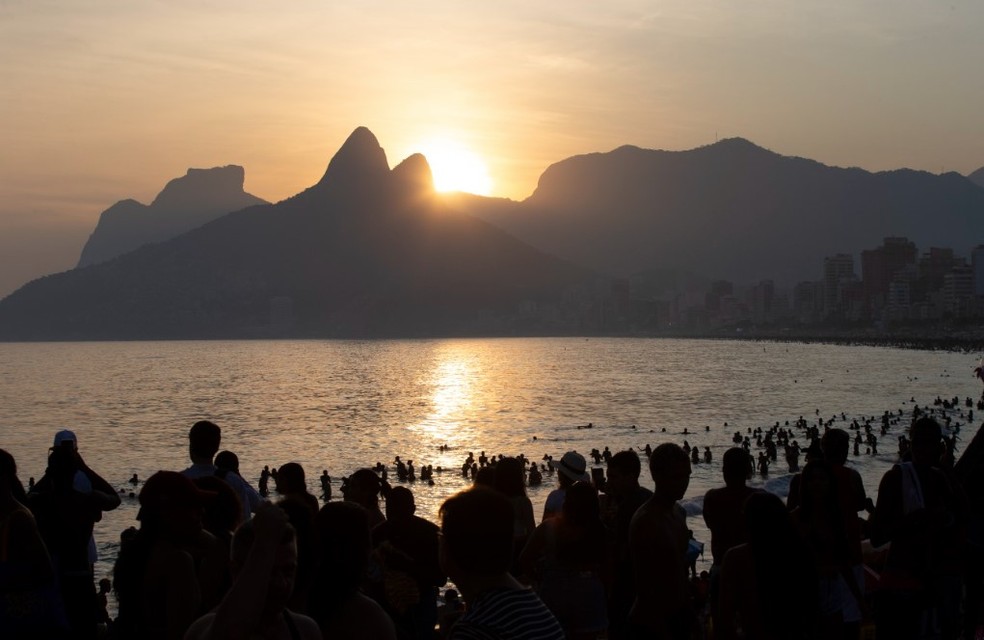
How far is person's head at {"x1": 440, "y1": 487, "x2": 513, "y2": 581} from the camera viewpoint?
3979 mm

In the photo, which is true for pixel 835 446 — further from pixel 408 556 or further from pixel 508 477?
pixel 408 556

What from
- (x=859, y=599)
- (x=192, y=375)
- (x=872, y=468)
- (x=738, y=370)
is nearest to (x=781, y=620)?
(x=859, y=599)

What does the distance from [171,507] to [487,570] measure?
6.18ft

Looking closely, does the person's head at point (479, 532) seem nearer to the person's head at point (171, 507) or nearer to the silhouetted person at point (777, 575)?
the person's head at point (171, 507)

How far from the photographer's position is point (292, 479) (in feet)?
24.6

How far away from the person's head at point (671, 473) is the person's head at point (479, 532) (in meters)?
2.55

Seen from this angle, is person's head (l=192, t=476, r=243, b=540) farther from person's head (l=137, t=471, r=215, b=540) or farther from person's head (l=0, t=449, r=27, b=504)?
person's head (l=0, t=449, r=27, b=504)

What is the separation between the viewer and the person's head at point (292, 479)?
7453mm

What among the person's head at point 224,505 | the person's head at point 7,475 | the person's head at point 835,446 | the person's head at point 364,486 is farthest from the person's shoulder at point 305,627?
the person's head at point 835,446

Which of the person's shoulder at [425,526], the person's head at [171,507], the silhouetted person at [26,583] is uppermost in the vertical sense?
the person's head at [171,507]

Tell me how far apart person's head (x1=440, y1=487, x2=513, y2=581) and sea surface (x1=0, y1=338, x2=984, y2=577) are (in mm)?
26169

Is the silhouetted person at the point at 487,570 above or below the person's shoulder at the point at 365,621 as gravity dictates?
above

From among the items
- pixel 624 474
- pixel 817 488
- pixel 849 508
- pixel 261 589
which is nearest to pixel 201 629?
pixel 261 589

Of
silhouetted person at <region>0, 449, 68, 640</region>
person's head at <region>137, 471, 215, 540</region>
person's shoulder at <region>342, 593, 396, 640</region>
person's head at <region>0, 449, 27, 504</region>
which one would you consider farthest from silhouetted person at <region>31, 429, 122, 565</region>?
person's shoulder at <region>342, 593, 396, 640</region>
